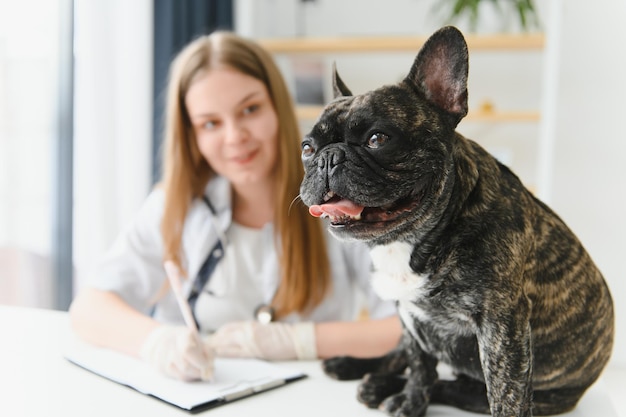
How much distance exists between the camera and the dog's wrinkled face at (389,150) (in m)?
0.64

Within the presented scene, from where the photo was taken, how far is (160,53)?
8.01 feet

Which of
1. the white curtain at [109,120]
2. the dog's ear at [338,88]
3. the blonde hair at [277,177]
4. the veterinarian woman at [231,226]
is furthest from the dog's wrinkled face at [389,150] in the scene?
the white curtain at [109,120]

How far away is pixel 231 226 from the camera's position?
1.55 meters

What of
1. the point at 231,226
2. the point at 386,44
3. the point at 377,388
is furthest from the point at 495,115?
the point at 377,388

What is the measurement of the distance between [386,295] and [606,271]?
108 cm

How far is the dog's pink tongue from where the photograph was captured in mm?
644

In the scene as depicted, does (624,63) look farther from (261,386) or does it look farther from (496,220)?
(261,386)

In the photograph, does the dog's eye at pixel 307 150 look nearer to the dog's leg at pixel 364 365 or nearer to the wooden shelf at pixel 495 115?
the dog's leg at pixel 364 365

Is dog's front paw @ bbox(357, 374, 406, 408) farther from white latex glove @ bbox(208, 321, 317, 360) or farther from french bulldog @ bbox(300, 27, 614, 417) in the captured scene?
white latex glove @ bbox(208, 321, 317, 360)

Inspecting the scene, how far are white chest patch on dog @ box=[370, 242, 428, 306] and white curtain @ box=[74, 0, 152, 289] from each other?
1.55m

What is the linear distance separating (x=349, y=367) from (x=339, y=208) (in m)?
0.43

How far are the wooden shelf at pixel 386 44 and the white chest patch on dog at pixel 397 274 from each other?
2007mm

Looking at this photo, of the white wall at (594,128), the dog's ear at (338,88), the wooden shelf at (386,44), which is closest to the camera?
the dog's ear at (338,88)

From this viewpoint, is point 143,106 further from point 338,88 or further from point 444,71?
point 444,71
